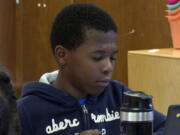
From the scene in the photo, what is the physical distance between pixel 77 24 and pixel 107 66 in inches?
5.8

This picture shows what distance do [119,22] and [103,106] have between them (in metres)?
2.38

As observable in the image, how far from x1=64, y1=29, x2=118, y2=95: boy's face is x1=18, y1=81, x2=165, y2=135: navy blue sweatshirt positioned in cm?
8

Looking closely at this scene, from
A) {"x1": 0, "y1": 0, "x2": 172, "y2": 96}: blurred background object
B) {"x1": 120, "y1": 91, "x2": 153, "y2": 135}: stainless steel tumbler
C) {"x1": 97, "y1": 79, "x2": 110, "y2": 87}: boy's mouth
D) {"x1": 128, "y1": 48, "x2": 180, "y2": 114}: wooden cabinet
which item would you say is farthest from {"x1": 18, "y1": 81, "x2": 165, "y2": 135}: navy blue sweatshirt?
{"x1": 0, "y1": 0, "x2": 172, "y2": 96}: blurred background object

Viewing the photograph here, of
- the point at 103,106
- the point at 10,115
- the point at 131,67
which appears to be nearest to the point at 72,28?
the point at 103,106

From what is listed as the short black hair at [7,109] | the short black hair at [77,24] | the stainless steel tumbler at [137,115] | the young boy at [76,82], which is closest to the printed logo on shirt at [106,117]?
the young boy at [76,82]

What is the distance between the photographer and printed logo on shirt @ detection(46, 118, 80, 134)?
0.90 metres

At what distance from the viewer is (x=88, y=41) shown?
0.87 metres

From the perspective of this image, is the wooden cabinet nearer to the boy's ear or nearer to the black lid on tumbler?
the boy's ear

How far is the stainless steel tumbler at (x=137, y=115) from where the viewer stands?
44 centimetres

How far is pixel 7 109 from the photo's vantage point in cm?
29

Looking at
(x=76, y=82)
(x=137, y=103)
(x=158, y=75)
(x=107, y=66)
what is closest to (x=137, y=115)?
(x=137, y=103)

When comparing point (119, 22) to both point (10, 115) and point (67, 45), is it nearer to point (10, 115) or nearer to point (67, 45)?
point (67, 45)

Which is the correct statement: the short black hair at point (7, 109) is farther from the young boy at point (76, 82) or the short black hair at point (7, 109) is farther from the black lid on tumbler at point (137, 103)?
the young boy at point (76, 82)

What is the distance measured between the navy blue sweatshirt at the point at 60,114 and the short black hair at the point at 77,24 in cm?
14
